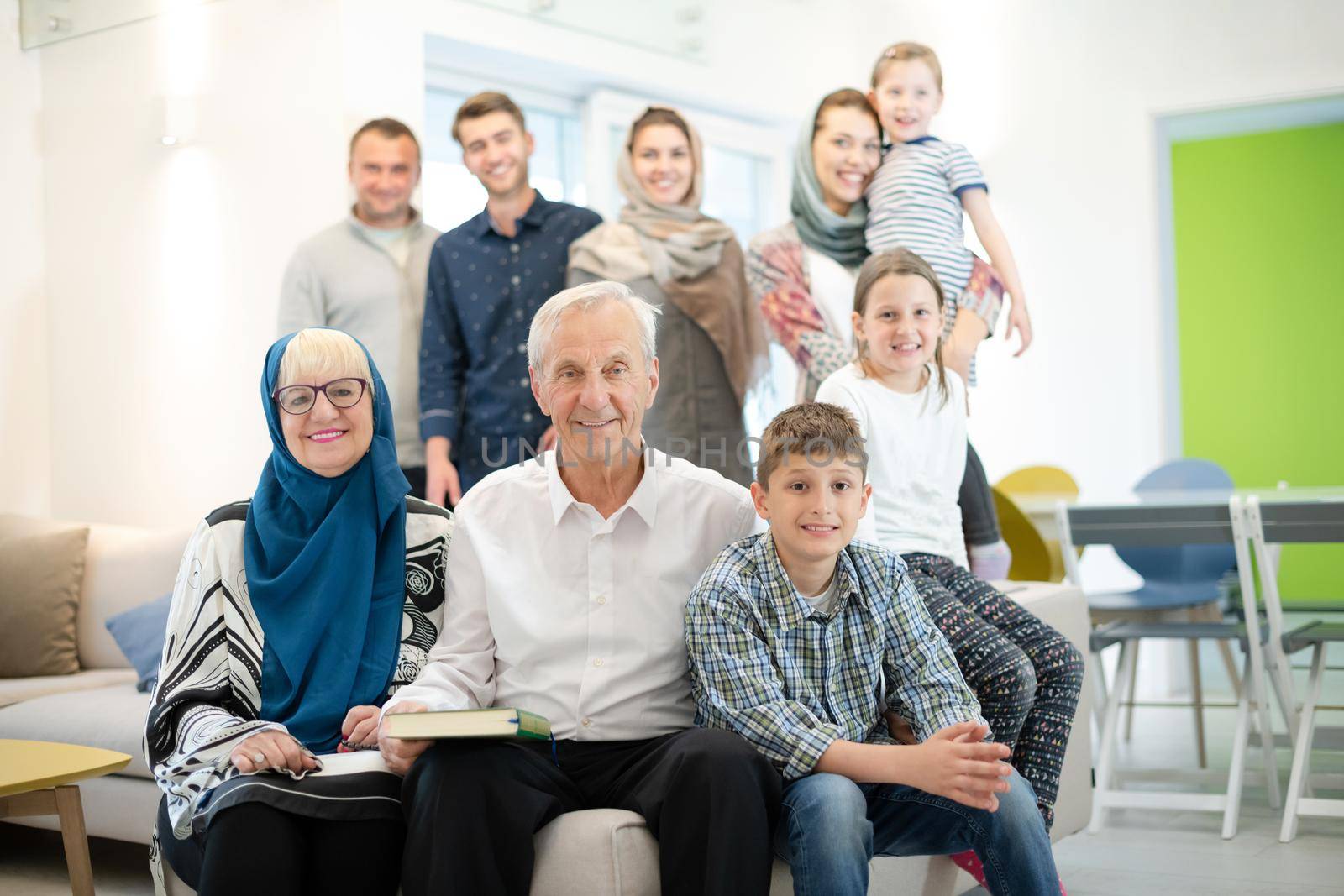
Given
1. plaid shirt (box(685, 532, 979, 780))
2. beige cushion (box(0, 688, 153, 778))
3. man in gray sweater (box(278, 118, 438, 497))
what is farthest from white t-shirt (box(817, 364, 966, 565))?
man in gray sweater (box(278, 118, 438, 497))

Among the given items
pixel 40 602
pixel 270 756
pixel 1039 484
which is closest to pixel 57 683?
pixel 40 602

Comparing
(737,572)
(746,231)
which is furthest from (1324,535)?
(746,231)

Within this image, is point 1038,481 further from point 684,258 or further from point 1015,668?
point 1015,668

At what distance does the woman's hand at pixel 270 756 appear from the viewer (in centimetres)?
172

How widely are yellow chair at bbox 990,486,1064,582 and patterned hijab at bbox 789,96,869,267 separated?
2.70ft

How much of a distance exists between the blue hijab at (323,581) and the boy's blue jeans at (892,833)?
684 millimetres

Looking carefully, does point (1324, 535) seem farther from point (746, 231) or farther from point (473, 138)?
point (746, 231)

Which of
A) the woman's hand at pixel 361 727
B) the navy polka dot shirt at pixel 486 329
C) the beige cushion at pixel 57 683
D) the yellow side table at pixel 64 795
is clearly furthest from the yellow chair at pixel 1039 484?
the yellow side table at pixel 64 795

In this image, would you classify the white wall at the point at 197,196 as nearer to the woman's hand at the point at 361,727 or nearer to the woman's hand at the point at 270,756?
the woman's hand at the point at 361,727

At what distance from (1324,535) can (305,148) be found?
10.2ft

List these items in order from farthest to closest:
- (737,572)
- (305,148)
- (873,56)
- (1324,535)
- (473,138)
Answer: (873,56), (305,148), (473,138), (1324,535), (737,572)

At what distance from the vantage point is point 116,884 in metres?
2.93

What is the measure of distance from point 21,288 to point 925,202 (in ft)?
10.5

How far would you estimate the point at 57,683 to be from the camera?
3.48m
